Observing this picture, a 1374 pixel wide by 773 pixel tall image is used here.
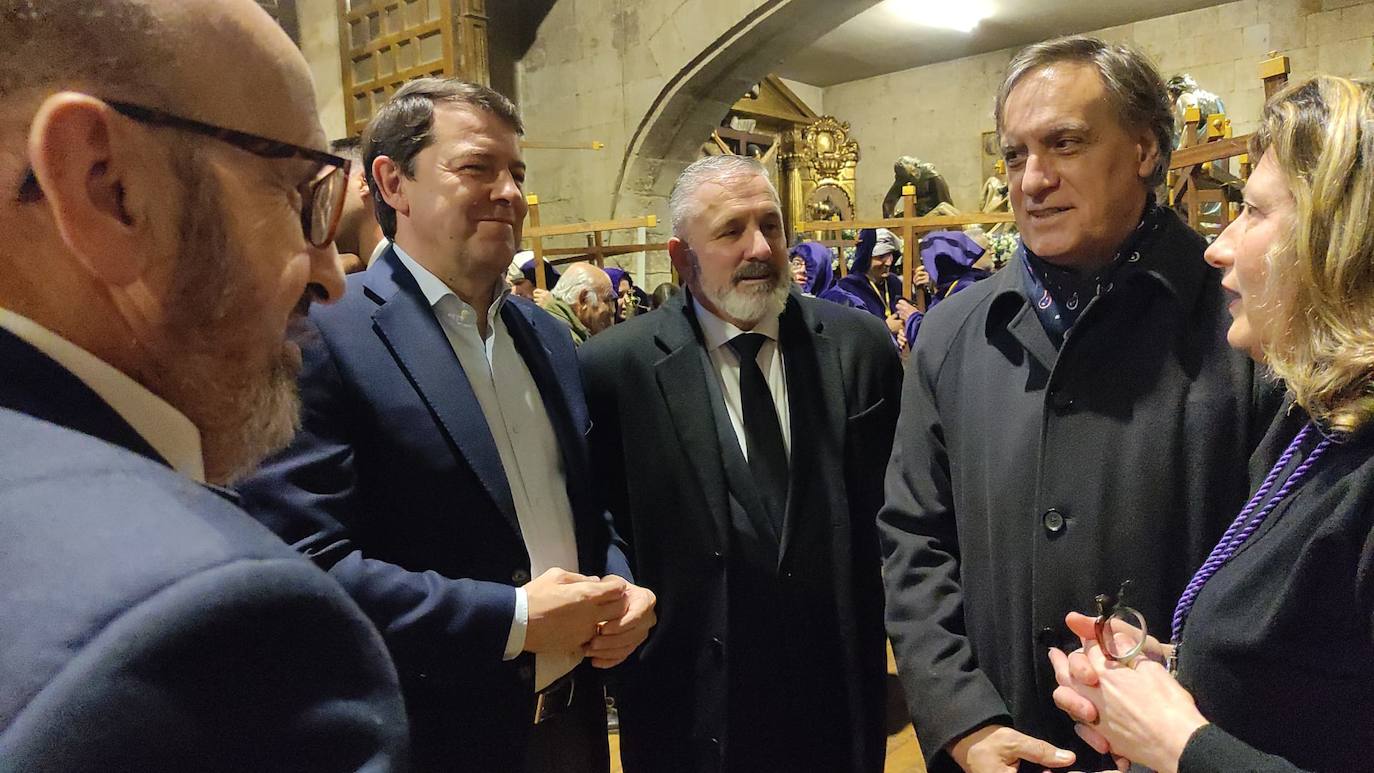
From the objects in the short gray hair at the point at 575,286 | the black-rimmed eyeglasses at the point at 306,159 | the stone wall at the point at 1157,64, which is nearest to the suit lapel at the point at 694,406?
the black-rimmed eyeglasses at the point at 306,159

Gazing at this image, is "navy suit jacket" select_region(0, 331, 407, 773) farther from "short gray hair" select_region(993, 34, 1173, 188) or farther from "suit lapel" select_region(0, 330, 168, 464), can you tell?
"short gray hair" select_region(993, 34, 1173, 188)

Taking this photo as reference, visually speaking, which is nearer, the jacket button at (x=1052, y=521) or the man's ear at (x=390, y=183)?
the jacket button at (x=1052, y=521)

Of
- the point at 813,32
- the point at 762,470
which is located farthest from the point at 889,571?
the point at 813,32

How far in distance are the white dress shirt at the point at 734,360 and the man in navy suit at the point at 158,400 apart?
50.4 inches

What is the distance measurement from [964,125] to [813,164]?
Answer: 276 centimetres

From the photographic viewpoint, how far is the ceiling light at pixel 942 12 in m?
10.6

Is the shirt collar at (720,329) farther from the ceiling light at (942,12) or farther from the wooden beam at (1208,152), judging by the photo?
the ceiling light at (942,12)

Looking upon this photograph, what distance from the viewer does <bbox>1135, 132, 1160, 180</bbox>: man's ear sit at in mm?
1498

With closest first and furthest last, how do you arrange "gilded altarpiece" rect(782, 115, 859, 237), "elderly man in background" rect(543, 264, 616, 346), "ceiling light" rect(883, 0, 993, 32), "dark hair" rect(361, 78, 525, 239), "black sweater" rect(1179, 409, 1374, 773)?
"black sweater" rect(1179, 409, 1374, 773)
"dark hair" rect(361, 78, 525, 239)
"elderly man in background" rect(543, 264, 616, 346)
"ceiling light" rect(883, 0, 993, 32)
"gilded altarpiece" rect(782, 115, 859, 237)

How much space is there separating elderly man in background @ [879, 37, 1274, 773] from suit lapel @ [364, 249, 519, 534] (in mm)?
804

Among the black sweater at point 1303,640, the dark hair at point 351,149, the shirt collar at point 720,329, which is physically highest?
the dark hair at point 351,149

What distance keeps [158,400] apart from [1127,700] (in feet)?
3.91

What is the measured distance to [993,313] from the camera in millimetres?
1580

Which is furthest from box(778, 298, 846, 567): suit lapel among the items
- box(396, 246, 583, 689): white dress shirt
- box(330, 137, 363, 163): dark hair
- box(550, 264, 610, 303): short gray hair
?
box(550, 264, 610, 303): short gray hair
